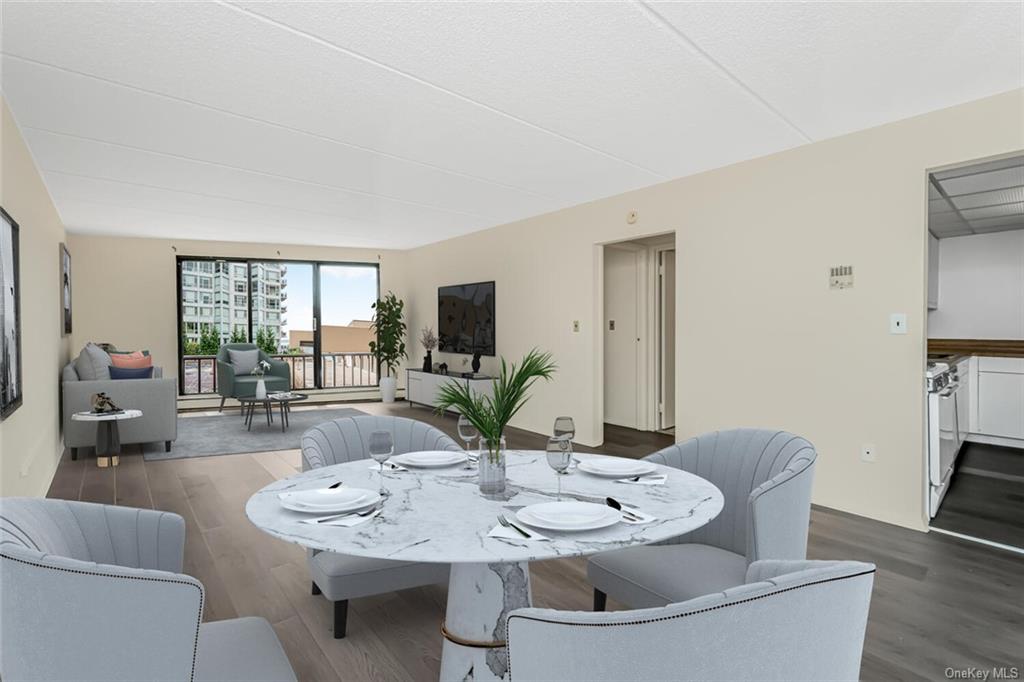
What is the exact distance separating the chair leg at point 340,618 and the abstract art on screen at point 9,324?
76.3 inches

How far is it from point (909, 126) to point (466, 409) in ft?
11.1

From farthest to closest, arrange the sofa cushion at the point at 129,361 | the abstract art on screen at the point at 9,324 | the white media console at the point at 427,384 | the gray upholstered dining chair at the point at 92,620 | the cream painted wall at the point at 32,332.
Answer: the white media console at the point at 427,384, the sofa cushion at the point at 129,361, the cream painted wall at the point at 32,332, the abstract art on screen at the point at 9,324, the gray upholstered dining chair at the point at 92,620

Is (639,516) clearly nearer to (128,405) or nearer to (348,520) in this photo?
(348,520)

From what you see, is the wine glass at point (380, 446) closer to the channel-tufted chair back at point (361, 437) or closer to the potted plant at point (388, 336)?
the channel-tufted chair back at point (361, 437)

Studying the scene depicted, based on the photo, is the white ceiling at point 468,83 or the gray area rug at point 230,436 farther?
the gray area rug at point 230,436

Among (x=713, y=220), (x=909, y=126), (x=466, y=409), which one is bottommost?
(x=466, y=409)

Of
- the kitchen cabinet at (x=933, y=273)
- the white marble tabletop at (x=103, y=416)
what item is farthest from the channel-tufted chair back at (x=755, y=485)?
the kitchen cabinet at (x=933, y=273)

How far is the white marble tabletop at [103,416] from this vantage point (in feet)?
16.0

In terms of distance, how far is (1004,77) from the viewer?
294 cm

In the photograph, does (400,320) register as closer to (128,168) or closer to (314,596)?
(128,168)

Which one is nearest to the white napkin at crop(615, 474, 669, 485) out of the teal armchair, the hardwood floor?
the hardwood floor

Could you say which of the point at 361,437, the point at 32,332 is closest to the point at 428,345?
the point at 32,332

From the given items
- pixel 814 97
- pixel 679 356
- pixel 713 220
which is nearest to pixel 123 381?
pixel 679 356

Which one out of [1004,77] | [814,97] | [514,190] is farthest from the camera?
[514,190]
